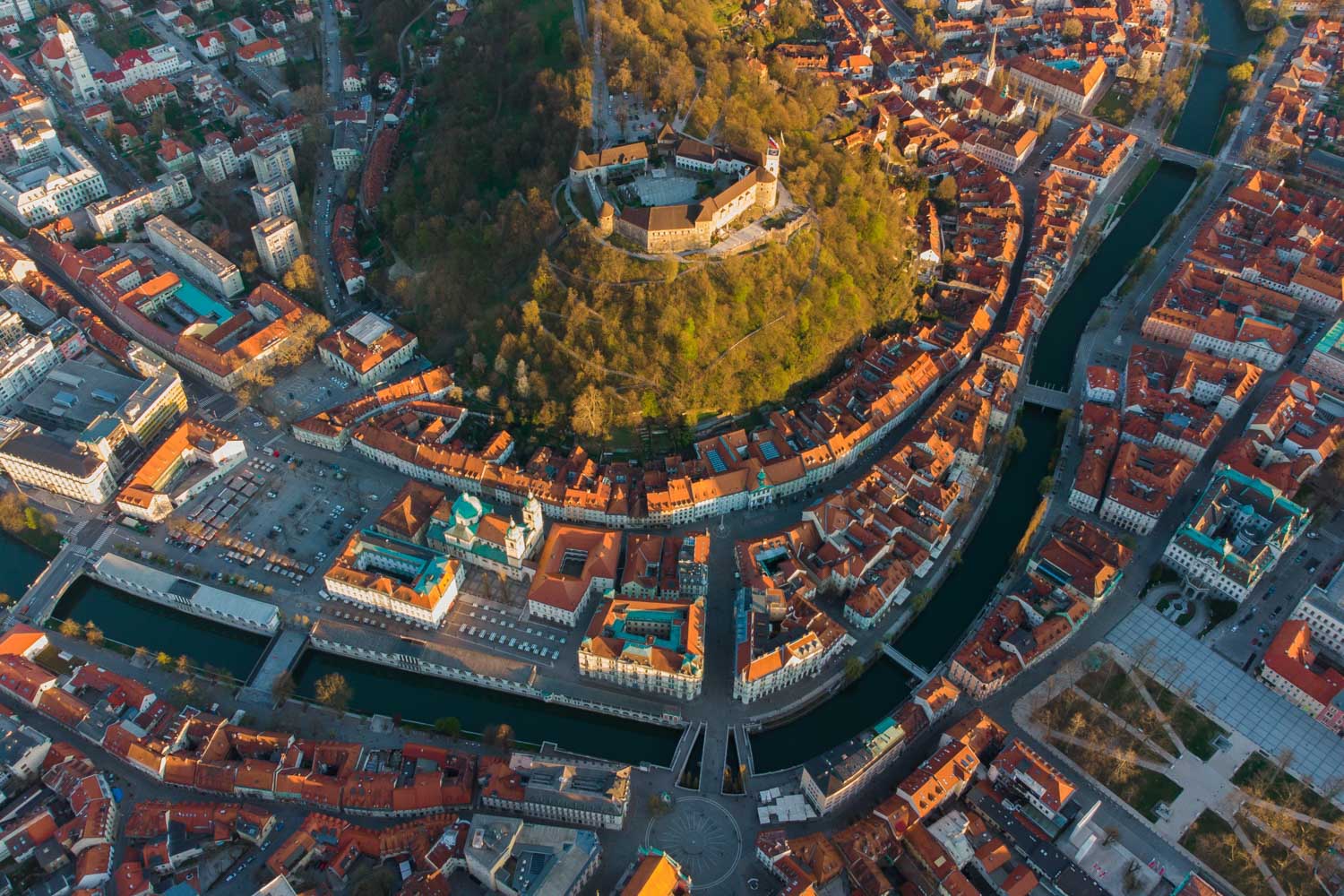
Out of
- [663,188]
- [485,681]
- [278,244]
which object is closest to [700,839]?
[485,681]

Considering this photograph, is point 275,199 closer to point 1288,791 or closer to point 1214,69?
point 1288,791

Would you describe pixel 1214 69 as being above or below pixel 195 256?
above

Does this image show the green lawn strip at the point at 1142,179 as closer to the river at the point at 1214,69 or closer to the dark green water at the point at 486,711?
the river at the point at 1214,69

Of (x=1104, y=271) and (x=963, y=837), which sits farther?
(x=1104, y=271)

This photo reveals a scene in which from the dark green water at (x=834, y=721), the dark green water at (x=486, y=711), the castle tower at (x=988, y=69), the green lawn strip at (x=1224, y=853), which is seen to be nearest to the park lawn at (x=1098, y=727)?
the green lawn strip at (x=1224, y=853)

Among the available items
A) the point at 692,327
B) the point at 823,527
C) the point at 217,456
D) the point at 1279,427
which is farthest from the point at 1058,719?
the point at 217,456

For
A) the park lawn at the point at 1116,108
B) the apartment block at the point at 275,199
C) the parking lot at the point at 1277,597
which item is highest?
the park lawn at the point at 1116,108
